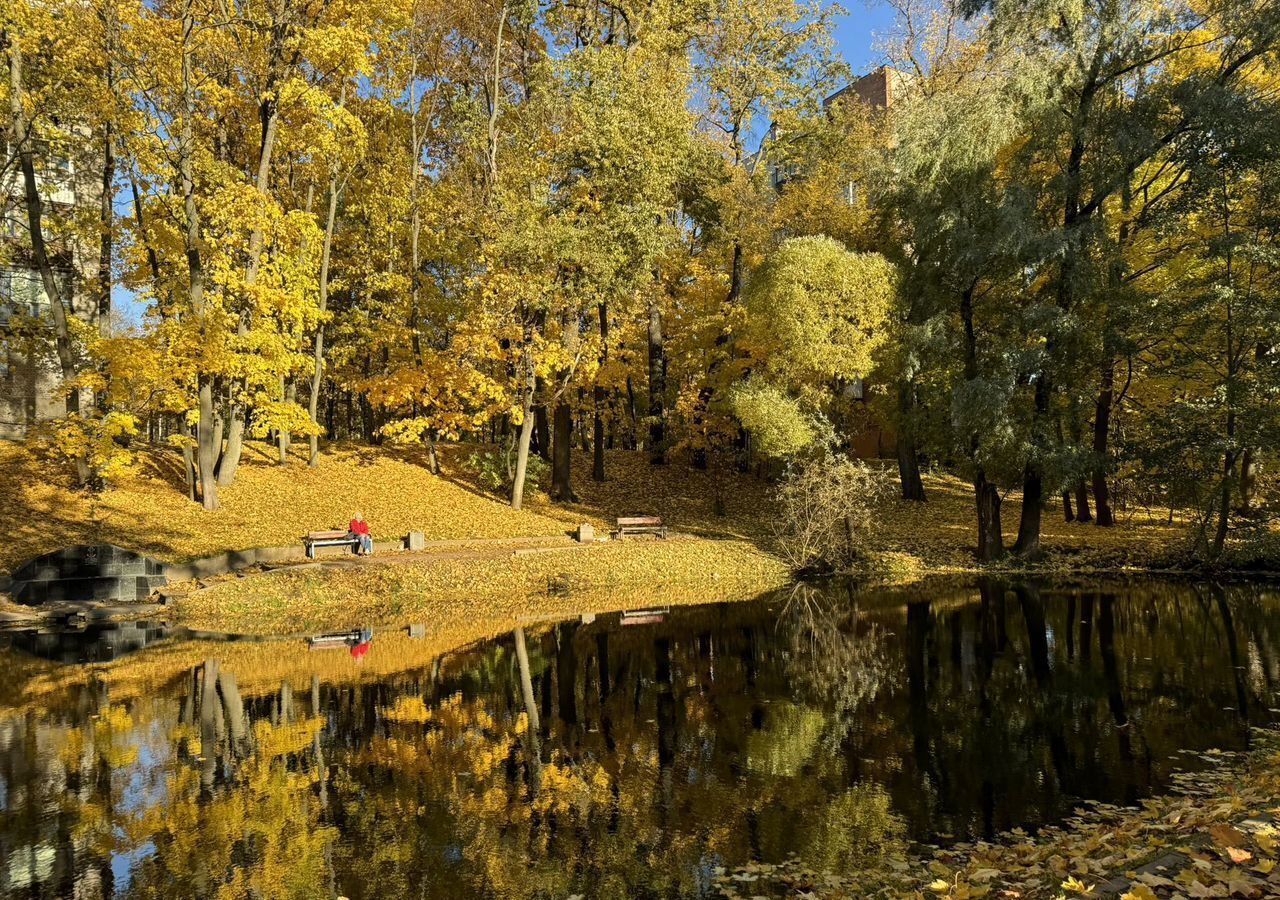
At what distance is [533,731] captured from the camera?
10.2 meters

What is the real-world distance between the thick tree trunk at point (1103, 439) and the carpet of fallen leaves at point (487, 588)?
9454 millimetres

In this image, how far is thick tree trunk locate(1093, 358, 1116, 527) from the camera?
2270cm

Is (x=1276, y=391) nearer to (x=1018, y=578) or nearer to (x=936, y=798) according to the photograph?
(x=1018, y=578)

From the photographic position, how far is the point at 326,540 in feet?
70.3

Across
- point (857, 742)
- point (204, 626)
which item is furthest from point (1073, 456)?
point (204, 626)

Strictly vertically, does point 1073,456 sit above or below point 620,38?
below

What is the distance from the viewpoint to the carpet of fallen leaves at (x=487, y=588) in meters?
17.5

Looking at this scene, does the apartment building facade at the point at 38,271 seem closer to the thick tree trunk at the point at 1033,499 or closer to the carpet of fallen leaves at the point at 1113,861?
the carpet of fallen leaves at the point at 1113,861

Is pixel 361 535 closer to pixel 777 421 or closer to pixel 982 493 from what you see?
pixel 777 421

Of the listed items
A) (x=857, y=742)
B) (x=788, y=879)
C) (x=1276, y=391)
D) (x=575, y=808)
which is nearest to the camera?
(x=788, y=879)

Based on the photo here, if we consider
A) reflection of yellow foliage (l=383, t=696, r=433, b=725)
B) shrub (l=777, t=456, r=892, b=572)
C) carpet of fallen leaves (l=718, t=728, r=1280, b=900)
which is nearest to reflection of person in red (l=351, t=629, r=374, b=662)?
reflection of yellow foliage (l=383, t=696, r=433, b=725)

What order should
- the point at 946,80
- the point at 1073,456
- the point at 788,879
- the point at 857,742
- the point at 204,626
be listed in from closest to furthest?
1. the point at 788,879
2. the point at 857,742
3. the point at 204,626
4. the point at 1073,456
5. the point at 946,80

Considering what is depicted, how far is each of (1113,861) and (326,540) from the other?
1983 centimetres

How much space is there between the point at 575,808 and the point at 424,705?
4204 mm
